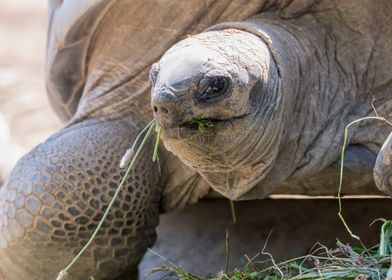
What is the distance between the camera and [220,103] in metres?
2.94

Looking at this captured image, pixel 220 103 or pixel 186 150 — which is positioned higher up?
pixel 220 103

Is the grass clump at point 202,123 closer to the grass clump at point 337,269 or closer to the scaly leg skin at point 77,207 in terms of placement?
the grass clump at point 337,269

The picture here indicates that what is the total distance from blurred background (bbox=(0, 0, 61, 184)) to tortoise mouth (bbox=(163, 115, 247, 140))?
2.51 meters

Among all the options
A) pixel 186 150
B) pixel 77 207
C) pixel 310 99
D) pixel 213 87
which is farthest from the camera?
pixel 77 207

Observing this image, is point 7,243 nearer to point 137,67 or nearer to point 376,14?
point 137,67

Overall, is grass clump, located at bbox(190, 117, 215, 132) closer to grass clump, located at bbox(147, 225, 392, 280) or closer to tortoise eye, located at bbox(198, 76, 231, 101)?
tortoise eye, located at bbox(198, 76, 231, 101)

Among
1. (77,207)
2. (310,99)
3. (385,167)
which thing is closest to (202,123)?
(385,167)

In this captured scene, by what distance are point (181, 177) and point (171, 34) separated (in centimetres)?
51

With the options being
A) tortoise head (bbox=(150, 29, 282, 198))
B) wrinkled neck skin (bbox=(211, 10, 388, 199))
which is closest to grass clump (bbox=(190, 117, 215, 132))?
tortoise head (bbox=(150, 29, 282, 198))

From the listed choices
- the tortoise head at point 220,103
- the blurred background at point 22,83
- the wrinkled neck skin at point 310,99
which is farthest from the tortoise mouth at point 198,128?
the blurred background at point 22,83

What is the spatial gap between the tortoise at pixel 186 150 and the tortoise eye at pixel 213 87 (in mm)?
119

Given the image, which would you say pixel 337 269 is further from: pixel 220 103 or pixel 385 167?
pixel 220 103

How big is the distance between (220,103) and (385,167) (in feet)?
1.54

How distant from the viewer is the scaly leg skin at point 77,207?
3770mm
